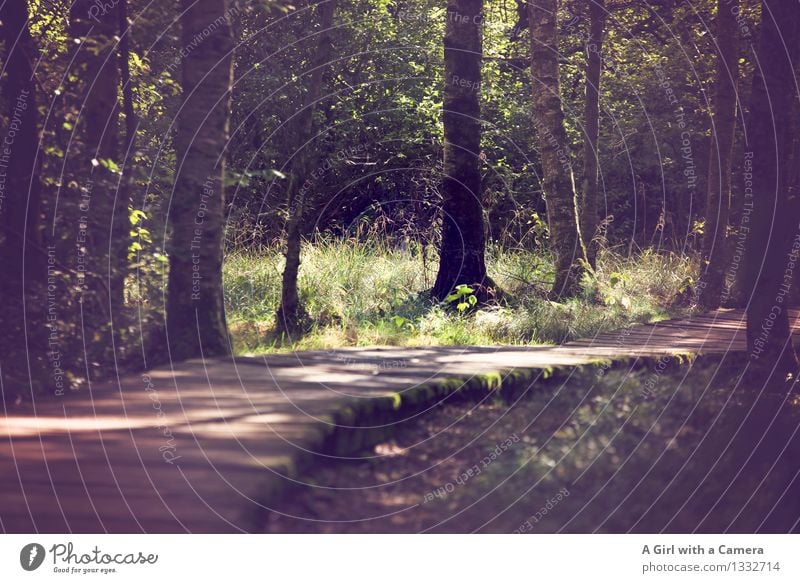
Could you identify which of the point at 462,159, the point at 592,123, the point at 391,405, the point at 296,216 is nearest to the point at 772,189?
the point at 391,405

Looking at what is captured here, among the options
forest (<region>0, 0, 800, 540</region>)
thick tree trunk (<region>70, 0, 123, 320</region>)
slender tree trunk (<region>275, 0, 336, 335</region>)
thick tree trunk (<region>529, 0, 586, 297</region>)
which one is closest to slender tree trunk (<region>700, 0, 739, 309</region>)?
forest (<region>0, 0, 800, 540</region>)

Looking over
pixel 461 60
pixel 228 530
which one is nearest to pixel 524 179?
pixel 461 60

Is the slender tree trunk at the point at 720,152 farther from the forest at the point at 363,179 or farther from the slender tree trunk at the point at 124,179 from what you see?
the slender tree trunk at the point at 124,179

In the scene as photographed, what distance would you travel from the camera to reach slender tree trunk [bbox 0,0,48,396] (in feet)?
20.9

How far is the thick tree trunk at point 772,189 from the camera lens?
23.3 feet

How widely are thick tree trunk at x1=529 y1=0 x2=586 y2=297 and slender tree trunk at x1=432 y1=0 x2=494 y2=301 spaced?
1.10 metres

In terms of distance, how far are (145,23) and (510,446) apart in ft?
15.3

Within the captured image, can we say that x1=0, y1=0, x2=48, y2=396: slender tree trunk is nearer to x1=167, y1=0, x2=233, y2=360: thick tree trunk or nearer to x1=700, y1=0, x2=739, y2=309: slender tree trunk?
x1=167, y1=0, x2=233, y2=360: thick tree trunk

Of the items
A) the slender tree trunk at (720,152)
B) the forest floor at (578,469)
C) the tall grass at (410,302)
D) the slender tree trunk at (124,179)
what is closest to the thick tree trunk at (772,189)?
the forest floor at (578,469)

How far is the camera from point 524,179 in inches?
759

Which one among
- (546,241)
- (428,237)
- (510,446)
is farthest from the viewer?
(546,241)

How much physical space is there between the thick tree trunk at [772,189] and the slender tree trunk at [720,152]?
20.3 feet

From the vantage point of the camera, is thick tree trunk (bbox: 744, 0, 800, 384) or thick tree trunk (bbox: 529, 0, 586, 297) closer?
thick tree trunk (bbox: 744, 0, 800, 384)

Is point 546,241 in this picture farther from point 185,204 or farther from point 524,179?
point 185,204
